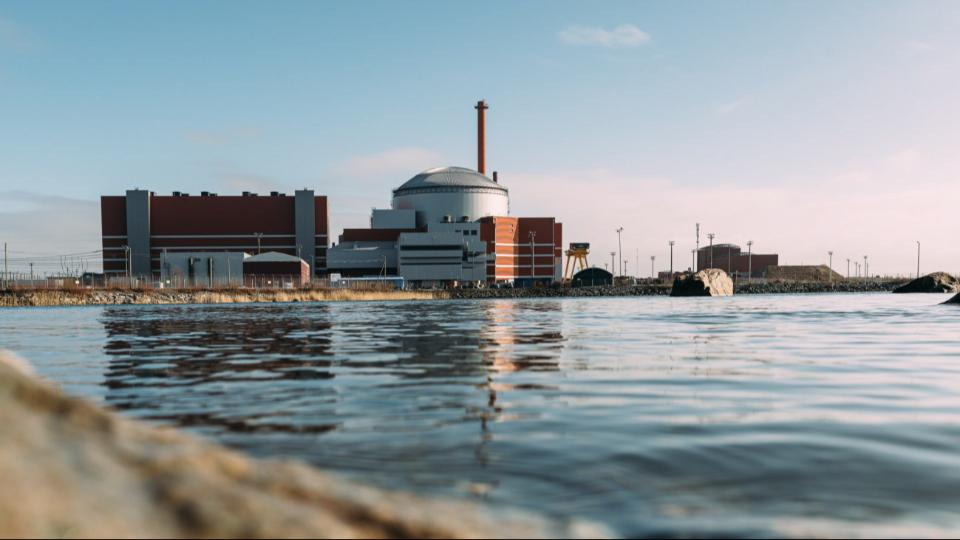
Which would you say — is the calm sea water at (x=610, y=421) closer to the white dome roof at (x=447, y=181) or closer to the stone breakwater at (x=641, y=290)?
the stone breakwater at (x=641, y=290)

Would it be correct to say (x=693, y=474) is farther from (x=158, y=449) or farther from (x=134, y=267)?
(x=134, y=267)

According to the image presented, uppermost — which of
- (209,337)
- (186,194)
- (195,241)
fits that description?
(186,194)

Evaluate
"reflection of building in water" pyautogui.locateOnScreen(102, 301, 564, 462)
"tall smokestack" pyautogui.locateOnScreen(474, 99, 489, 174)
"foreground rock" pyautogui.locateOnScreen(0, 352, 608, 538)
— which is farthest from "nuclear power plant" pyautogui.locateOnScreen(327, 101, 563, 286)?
"foreground rock" pyautogui.locateOnScreen(0, 352, 608, 538)

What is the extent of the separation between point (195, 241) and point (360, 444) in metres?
101

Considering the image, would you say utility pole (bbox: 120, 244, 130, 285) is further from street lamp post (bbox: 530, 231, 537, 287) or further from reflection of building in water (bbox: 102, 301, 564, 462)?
reflection of building in water (bbox: 102, 301, 564, 462)

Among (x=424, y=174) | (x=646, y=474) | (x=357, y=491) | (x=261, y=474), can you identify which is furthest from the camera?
(x=424, y=174)

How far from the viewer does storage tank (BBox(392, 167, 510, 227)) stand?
11494 cm

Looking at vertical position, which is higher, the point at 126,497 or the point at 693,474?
the point at 126,497

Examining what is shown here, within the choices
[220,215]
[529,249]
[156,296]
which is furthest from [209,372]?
[529,249]

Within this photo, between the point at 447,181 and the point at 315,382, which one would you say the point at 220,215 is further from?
the point at 315,382

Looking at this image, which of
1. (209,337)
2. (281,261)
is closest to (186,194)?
(281,261)

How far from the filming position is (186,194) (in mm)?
99875

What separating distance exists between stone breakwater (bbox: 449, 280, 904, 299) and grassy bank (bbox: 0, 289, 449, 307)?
22.0 metres

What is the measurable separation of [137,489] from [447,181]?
378 ft
